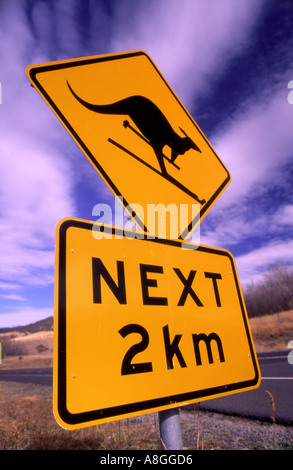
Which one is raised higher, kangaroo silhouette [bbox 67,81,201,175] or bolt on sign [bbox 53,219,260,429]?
kangaroo silhouette [bbox 67,81,201,175]

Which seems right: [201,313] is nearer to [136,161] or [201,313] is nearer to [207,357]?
[207,357]

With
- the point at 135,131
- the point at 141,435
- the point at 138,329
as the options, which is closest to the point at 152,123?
the point at 135,131

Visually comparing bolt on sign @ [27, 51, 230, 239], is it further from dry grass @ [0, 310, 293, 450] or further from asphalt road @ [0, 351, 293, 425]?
asphalt road @ [0, 351, 293, 425]

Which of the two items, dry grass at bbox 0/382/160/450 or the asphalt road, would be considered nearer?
dry grass at bbox 0/382/160/450

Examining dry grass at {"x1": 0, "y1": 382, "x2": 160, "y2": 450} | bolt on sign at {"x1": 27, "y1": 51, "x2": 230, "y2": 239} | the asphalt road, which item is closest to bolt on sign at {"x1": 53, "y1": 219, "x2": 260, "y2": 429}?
bolt on sign at {"x1": 27, "y1": 51, "x2": 230, "y2": 239}

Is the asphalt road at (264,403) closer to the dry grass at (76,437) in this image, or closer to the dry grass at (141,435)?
the dry grass at (141,435)

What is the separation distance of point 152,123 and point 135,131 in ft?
0.44

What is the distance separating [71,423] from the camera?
77cm

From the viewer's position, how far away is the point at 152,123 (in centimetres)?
144

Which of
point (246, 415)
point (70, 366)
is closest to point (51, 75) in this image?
point (70, 366)

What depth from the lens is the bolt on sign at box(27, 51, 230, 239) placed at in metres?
1.18

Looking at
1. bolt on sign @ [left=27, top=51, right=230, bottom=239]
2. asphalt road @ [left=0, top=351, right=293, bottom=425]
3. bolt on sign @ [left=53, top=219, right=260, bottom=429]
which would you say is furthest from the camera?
asphalt road @ [left=0, top=351, right=293, bottom=425]

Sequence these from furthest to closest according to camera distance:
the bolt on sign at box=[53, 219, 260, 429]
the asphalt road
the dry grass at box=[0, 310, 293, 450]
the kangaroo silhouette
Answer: the asphalt road → the dry grass at box=[0, 310, 293, 450] → the kangaroo silhouette → the bolt on sign at box=[53, 219, 260, 429]
